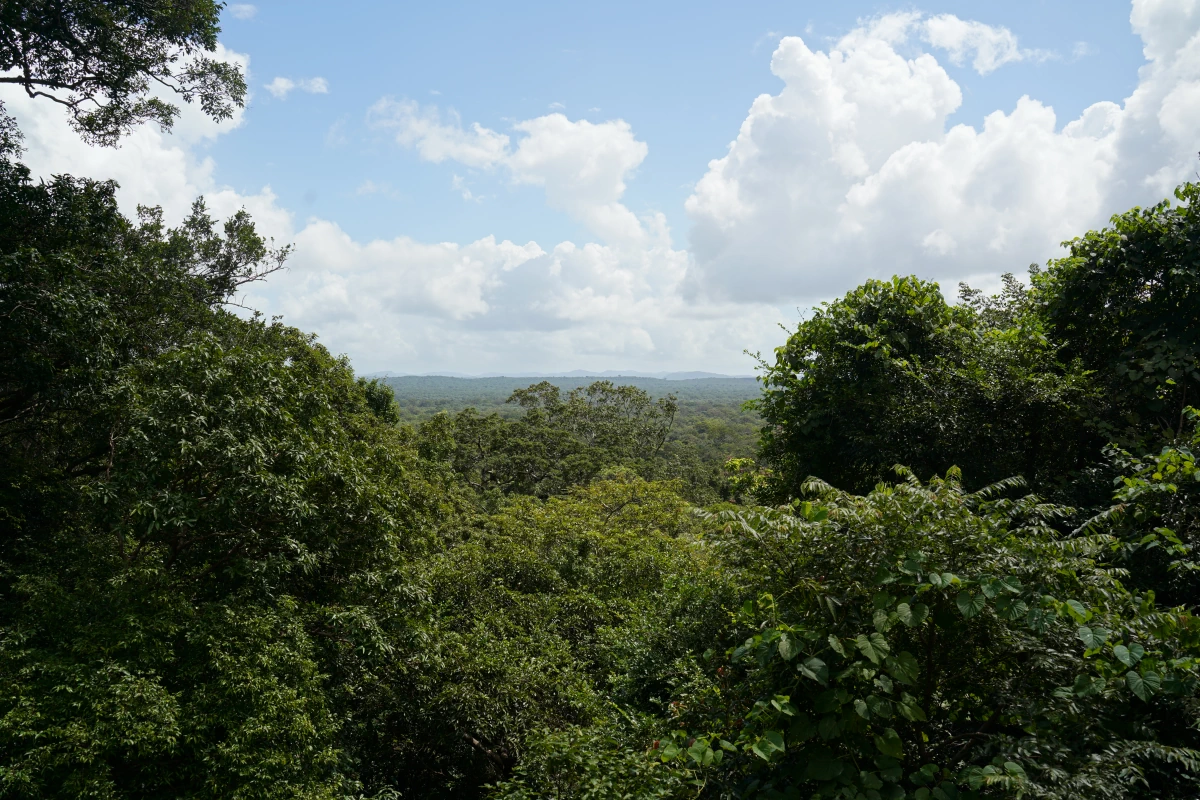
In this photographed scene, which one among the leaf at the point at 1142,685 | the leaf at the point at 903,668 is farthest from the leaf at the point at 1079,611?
the leaf at the point at 903,668

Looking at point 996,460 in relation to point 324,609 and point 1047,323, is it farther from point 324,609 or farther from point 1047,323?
point 324,609

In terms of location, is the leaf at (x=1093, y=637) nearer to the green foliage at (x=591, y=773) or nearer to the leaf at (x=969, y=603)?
the leaf at (x=969, y=603)

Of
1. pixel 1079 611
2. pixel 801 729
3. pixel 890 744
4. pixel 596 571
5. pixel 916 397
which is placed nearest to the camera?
pixel 1079 611

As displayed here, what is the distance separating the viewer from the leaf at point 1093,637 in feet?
9.21

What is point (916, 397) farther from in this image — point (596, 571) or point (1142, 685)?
point (596, 571)

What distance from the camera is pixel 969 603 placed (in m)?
2.99

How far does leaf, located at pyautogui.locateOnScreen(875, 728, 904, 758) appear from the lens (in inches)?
117

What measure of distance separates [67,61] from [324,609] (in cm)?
876

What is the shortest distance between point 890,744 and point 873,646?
459 millimetres

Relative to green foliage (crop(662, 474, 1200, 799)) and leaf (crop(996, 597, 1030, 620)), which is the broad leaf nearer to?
green foliage (crop(662, 474, 1200, 799))

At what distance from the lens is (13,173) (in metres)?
8.04

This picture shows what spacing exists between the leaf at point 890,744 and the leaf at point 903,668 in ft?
0.84

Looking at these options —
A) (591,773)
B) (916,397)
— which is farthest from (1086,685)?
(916,397)

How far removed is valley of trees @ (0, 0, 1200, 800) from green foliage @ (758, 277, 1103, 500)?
5cm
